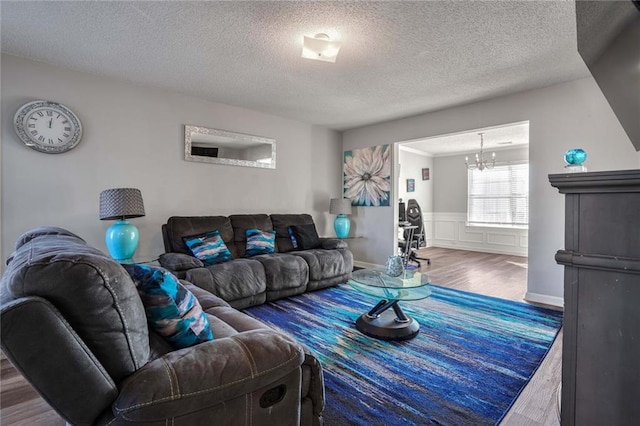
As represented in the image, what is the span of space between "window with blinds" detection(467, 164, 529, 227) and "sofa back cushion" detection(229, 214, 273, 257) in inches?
216

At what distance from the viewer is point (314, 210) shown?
17.3 ft

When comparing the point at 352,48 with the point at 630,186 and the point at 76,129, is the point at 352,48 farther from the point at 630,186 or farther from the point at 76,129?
the point at 76,129

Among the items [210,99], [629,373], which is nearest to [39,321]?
[629,373]

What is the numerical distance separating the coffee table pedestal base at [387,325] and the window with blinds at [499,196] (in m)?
5.32

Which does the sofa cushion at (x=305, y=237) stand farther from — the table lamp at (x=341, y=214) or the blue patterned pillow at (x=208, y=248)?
Result: the blue patterned pillow at (x=208, y=248)

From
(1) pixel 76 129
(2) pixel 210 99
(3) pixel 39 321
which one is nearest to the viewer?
(3) pixel 39 321

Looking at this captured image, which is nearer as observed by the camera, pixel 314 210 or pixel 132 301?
pixel 132 301

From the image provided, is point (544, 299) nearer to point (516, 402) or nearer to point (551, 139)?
point (551, 139)

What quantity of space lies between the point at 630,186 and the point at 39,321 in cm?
139

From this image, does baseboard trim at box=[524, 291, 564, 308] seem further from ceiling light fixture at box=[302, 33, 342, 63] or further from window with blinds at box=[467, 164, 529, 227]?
window with blinds at box=[467, 164, 529, 227]

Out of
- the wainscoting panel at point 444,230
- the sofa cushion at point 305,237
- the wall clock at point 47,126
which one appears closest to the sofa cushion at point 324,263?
the sofa cushion at point 305,237

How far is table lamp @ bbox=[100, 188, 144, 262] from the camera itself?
2.79 meters

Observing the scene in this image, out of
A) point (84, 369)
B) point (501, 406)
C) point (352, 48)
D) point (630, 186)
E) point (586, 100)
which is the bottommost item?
point (501, 406)

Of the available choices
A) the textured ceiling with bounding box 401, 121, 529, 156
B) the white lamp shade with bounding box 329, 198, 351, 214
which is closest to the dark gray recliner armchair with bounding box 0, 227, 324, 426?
the white lamp shade with bounding box 329, 198, 351, 214
